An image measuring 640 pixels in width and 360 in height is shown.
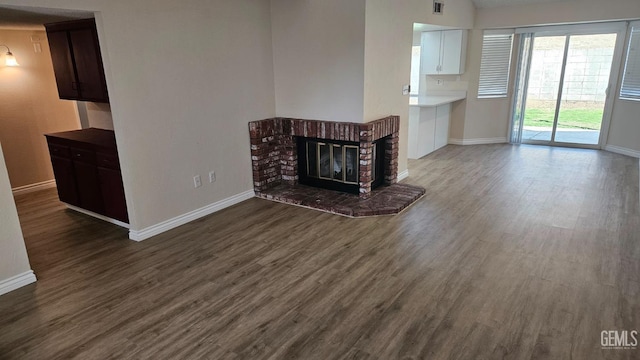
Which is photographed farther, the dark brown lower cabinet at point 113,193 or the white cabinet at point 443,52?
the white cabinet at point 443,52

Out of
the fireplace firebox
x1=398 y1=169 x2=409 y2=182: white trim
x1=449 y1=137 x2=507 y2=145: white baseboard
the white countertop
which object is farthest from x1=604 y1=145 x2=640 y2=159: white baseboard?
the fireplace firebox

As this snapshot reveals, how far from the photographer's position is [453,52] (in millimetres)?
7152

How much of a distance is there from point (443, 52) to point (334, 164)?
3.80 m

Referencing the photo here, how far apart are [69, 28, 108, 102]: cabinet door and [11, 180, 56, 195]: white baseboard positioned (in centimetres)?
218

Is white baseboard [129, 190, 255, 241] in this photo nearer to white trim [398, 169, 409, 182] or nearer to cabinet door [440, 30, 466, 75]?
white trim [398, 169, 409, 182]

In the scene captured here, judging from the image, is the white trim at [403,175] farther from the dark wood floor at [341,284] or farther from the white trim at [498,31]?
the white trim at [498,31]

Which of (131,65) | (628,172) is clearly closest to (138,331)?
(131,65)

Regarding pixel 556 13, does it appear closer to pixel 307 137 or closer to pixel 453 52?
pixel 453 52

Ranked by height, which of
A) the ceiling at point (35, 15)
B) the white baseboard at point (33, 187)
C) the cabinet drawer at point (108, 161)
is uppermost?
the ceiling at point (35, 15)

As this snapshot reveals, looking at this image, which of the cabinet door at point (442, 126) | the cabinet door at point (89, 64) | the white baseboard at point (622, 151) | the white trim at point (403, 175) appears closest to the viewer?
the cabinet door at point (89, 64)

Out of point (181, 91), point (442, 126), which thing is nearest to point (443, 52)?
point (442, 126)

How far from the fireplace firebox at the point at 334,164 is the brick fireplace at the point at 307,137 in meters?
0.03

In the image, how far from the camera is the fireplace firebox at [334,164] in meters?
4.82

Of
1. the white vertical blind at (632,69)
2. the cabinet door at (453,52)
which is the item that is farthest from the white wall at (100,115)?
the white vertical blind at (632,69)
